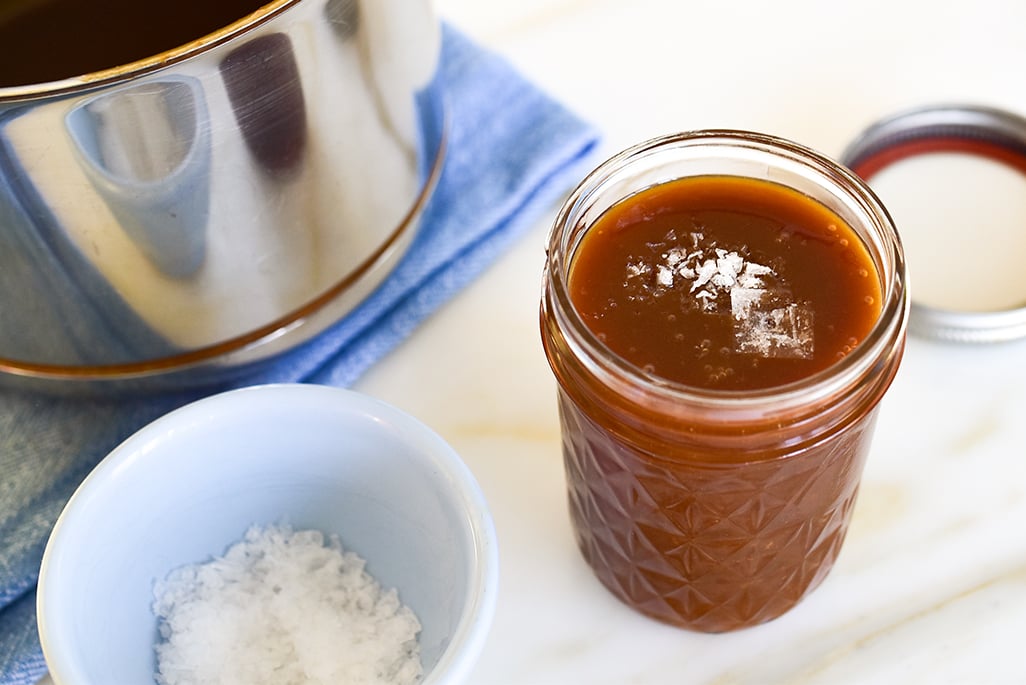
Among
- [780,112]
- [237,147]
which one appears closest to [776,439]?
[237,147]

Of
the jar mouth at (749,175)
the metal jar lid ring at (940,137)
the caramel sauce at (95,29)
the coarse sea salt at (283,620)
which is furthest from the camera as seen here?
the metal jar lid ring at (940,137)

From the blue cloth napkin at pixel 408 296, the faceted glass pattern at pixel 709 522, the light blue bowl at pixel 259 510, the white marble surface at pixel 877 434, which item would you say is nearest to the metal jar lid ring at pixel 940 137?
the white marble surface at pixel 877 434

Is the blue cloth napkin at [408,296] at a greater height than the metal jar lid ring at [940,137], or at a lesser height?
lesser

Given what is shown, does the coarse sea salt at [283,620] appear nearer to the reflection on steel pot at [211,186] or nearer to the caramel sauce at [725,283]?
the reflection on steel pot at [211,186]

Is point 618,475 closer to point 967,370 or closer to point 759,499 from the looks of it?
point 759,499

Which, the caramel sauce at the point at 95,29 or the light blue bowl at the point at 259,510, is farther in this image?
the caramel sauce at the point at 95,29

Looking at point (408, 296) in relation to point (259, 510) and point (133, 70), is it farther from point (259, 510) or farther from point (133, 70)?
point (133, 70)

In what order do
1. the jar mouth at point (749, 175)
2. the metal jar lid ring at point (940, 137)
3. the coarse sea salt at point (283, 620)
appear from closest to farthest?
the jar mouth at point (749, 175)
the coarse sea salt at point (283, 620)
the metal jar lid ring at point (940, 137)
